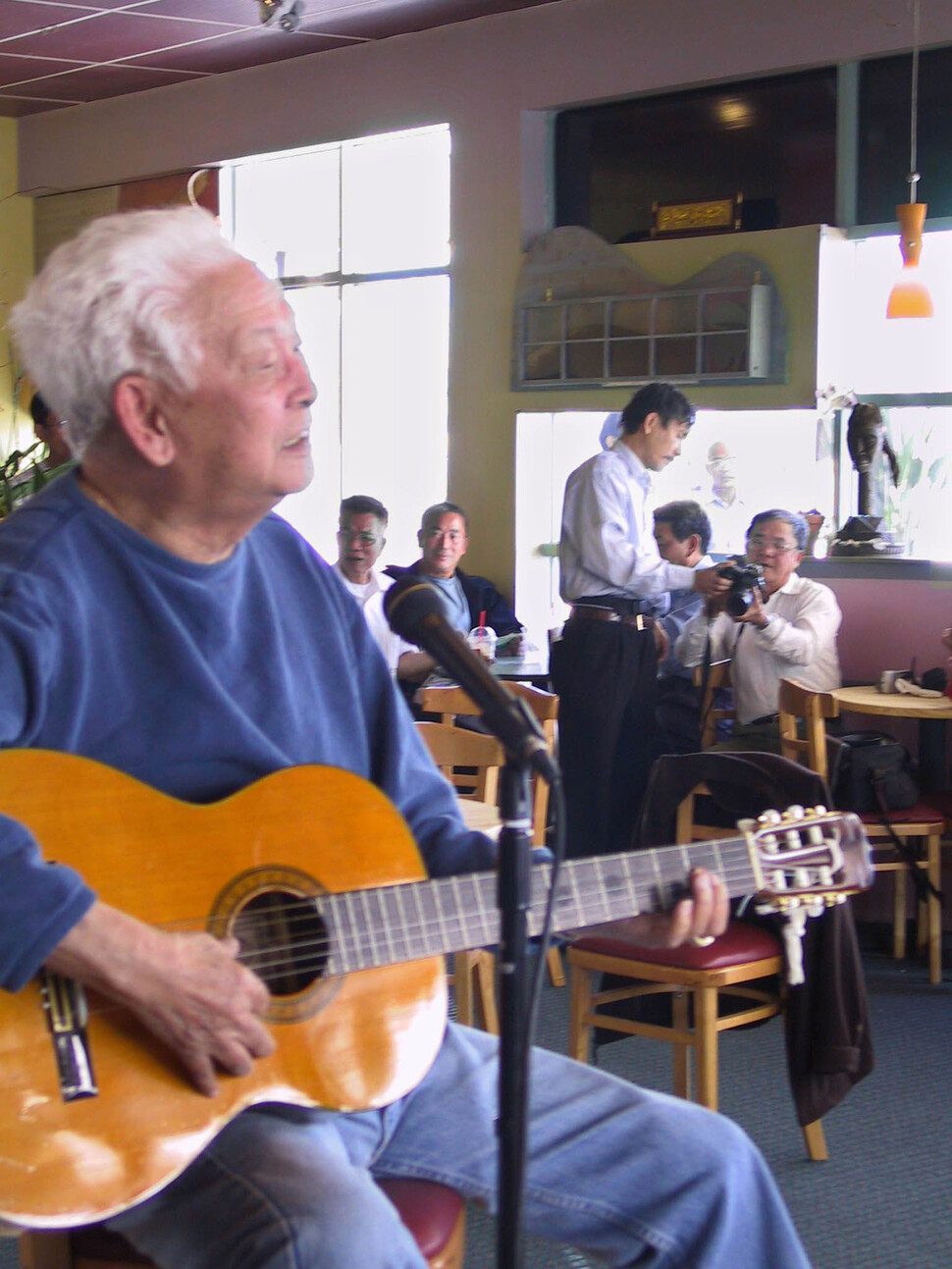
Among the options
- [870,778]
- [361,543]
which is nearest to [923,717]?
[870,778]

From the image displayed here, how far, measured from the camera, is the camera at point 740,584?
4668mm

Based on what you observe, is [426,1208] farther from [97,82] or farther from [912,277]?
[97,82]

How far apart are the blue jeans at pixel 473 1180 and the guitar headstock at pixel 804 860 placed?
260 millimetres

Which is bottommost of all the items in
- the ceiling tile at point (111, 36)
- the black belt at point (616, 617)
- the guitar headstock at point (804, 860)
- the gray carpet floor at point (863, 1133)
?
the gray carpet floor at point (863, 1133)

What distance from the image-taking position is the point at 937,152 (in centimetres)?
510

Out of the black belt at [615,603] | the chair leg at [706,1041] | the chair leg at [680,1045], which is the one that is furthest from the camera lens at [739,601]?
the chair leg at [706,1041]

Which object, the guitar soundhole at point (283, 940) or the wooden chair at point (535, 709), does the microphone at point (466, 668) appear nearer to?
the guitar soundhole at point (283, 940)

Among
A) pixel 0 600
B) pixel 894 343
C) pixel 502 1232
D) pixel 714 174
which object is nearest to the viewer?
pixel 502 1232

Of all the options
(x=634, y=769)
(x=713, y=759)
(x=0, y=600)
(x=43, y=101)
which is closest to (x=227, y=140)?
(x=43, y=101)

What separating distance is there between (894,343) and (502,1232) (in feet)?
15.2

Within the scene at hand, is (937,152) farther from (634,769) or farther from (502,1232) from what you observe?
(502,1232)

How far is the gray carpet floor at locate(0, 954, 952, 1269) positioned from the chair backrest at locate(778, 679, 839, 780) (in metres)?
0.71

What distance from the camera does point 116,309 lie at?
158cm

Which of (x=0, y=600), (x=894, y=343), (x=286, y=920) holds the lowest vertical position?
(x=286, y=920)
